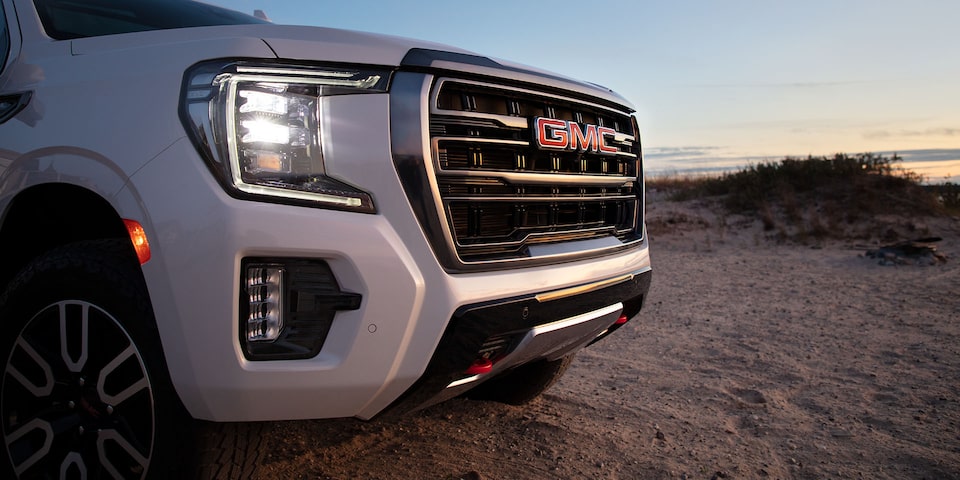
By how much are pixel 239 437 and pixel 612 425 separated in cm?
188

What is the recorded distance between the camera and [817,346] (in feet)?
15.8

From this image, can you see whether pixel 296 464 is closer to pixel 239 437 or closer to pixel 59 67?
pixel 239 437

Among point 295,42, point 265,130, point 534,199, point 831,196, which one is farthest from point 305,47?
point 831,196

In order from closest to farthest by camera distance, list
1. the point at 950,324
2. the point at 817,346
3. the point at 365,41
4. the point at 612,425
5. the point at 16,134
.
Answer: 1. the point at 365,41
2. the point at 16,134
3. the point at 612,425
4. the point at 817,346
5. the point at 950,324

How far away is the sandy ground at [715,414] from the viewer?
9.32ft

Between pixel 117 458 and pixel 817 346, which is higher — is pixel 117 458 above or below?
above

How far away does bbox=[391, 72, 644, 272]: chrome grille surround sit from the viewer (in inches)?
78.6

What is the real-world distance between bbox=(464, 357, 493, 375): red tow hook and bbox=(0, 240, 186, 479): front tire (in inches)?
33.6

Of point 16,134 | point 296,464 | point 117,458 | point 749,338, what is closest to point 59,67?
point 16,134

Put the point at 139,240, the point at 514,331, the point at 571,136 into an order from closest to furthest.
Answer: the point at 139,240, the point at 514,331, the point at 571,136

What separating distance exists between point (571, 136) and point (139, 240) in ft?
4.78

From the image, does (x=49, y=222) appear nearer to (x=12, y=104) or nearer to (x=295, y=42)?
(x=12, y=104)

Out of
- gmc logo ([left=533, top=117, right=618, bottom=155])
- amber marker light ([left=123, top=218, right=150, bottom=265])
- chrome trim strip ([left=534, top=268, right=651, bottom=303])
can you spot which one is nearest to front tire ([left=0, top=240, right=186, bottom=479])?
amber marker light ([left=123, top=218, right=150, bottom=265])

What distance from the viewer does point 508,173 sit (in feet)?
7.42
